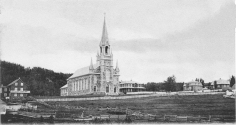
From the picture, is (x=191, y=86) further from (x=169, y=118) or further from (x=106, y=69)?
(x=169, y=118)

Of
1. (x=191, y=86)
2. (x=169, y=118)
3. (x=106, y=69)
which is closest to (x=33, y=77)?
(x=169, y=118)

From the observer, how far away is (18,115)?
81.7ft

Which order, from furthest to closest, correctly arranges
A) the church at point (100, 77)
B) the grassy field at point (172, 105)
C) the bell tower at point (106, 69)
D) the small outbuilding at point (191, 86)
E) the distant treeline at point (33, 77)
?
the small outbuilding at point (191, 86)
the church at point (100, 77)
the bell tower at point (106, 69)
the grassy field at point (172, 105)
the distant treeline at point (33, 77)

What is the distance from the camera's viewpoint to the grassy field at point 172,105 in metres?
27.2

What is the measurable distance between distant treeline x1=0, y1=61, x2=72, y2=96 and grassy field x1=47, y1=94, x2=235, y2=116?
2284 millimetres

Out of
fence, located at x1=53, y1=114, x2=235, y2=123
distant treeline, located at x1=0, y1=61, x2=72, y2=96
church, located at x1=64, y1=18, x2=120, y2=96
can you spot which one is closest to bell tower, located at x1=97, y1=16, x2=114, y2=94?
church, located at x1=64, y1=18, x2=120, y2=96

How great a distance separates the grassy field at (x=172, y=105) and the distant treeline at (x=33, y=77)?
228 cm

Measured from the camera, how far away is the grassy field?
27.2 metres

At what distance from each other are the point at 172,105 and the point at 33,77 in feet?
33.5

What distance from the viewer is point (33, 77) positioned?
95.0ft

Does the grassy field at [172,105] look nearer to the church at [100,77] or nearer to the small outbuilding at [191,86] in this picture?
the church at [100,77]

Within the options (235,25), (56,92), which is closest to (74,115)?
(56,92)

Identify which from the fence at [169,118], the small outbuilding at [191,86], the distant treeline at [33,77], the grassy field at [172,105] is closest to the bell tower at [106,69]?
the distant treeline at [33,77]

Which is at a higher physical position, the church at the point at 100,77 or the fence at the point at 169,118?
the church at the point at 100,77
